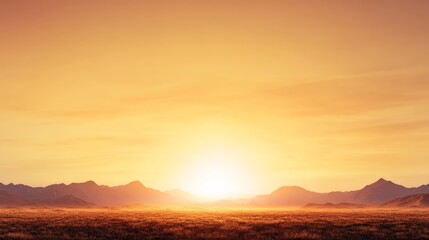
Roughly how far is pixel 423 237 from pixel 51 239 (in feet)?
94.2

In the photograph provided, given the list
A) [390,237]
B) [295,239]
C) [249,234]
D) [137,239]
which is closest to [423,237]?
[390,237]

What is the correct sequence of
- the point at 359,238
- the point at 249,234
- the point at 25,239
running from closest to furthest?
the point at 25,239 → the point at 359,238 → the point at 249,234

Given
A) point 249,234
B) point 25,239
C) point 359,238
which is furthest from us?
point 249,234

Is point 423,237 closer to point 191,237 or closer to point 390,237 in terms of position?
point 390,237

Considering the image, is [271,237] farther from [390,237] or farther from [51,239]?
[51,239]

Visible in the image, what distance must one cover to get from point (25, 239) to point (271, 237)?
18385mm

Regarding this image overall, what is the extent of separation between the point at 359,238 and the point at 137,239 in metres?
17.1

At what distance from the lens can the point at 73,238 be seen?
35375mm

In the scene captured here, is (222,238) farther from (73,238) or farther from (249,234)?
(73,238)

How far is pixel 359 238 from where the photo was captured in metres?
36.6

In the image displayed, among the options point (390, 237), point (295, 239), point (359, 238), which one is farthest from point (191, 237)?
point (390, 237)

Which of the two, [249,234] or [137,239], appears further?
[249,234]

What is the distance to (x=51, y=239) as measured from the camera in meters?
34.7

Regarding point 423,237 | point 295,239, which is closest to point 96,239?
point 295,239
